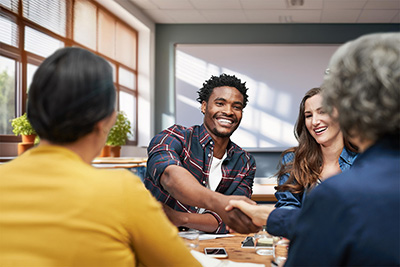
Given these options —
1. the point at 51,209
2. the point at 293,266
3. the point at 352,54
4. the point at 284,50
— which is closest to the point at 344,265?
the point at 293,266

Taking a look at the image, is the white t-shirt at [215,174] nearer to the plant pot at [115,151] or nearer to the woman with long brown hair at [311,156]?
the woman with long brown hair at [311,156]

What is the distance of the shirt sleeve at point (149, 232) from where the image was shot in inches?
32.9

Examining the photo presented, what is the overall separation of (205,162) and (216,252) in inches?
32.8

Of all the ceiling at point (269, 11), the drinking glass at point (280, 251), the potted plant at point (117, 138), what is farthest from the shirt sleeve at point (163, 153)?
the ceiling at point (269, 11)

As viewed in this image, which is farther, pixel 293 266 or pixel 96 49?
pixel 96 49

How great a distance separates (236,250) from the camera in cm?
152

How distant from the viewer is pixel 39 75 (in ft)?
2.76

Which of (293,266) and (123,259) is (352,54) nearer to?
(293,266)

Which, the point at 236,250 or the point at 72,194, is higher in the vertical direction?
the point at 72,194

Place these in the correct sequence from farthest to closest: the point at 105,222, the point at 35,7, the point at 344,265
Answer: the point at 35,7
the point at 105,222
the point at 344,265

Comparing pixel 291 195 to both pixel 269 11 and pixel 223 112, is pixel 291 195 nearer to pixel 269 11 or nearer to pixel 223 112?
pixel 223 112

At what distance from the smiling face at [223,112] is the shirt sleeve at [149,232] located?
1428 millimetres

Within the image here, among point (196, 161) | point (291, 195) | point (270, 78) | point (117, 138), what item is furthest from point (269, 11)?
point (291, 195)

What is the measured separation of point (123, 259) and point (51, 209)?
0.59ft
